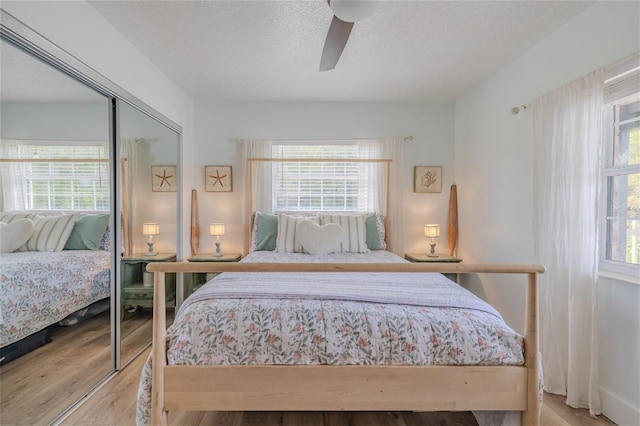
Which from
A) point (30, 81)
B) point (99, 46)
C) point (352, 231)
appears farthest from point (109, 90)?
point (352, 231)

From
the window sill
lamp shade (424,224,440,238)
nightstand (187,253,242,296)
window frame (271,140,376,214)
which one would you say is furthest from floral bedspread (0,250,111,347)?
the window sill

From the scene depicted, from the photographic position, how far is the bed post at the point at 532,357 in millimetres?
1377

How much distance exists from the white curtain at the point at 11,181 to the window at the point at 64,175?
2 cm

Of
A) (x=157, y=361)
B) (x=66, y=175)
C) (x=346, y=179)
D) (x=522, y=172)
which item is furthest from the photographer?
(x=346, y=179)

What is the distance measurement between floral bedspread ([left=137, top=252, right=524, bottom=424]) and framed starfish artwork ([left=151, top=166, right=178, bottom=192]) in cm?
164

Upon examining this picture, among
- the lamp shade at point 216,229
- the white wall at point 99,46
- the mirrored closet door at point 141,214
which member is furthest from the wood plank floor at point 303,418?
the white wall at point 99,46

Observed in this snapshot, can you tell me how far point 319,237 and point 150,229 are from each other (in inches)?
59.3

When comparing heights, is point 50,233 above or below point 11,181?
below

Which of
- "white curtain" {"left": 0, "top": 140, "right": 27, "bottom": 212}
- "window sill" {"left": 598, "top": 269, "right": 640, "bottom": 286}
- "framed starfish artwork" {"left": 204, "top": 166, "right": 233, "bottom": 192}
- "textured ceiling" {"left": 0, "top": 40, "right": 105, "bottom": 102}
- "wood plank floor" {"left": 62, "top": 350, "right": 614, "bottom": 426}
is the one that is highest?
"textured ceiling" {"left": 0, "top": 40, "right": 105, "bottom": 102}

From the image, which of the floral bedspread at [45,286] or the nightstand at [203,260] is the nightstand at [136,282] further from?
the nightstand at [203,260]

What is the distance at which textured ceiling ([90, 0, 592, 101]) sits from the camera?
1820 millimetres

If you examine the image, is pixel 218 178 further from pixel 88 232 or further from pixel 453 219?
pixel 453 219

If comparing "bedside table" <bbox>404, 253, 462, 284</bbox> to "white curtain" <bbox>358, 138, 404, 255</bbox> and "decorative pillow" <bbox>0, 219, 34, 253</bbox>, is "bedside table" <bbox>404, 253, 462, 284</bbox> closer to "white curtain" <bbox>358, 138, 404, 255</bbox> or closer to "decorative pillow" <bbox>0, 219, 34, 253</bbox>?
"white curtain" <bbox>358, 138, 404, 255</bbox>

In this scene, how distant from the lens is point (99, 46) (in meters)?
1.90
